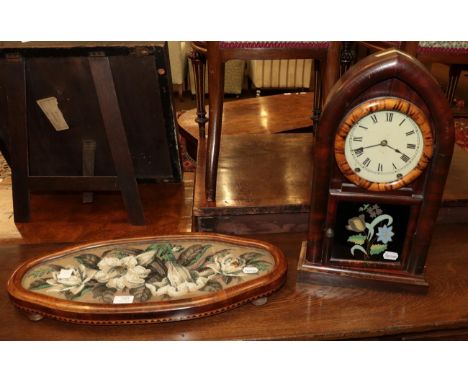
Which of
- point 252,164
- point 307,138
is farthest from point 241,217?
point 307,138

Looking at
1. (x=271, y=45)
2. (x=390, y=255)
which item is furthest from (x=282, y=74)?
(x=390, y=255)

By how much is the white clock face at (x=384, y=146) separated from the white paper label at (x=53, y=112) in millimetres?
853

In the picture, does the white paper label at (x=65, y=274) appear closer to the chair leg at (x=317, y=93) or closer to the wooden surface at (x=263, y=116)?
the chair leg at (x=317, y=93)

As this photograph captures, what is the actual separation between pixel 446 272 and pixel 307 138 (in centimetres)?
73

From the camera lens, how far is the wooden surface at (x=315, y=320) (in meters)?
0.85

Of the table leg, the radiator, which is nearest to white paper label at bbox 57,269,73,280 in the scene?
the table leg

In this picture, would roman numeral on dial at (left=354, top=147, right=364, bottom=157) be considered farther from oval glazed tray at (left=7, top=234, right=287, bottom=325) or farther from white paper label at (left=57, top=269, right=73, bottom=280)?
white paper label at (left=57, top=269, right=73, bottom=280)

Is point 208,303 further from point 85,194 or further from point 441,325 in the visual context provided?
point 85,194

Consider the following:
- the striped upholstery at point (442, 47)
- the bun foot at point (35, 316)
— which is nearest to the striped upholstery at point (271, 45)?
the striped upholstery at point (442, 47)

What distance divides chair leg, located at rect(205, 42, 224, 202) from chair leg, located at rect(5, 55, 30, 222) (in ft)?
1.62

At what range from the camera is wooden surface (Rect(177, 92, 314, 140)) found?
2057 millimetres

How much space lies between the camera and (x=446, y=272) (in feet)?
3.38

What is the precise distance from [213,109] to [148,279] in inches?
18.8

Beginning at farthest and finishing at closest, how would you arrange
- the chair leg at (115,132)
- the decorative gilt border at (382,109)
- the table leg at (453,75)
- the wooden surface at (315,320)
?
the table leg at (453,75) < the chair leg at (115,132) < the wooden surface at (315,320) < the decorative gilt border at (382,109)
